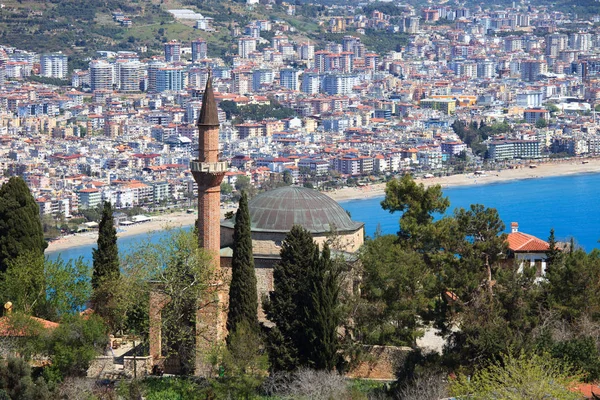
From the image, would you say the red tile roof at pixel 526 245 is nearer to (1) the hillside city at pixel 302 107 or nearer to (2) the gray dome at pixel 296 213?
(2) the gray dome at pixel 296 213

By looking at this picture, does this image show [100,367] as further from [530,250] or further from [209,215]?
[530,250]

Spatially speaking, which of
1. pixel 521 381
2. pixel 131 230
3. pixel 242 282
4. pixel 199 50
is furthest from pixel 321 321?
pixel 199 50

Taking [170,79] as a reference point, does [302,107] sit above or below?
below

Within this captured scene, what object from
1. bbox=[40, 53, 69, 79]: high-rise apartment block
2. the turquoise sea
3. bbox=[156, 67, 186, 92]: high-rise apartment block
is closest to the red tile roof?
the turquoise sea

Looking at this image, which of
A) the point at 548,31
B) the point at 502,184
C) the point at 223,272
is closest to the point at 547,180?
the point at 502,184

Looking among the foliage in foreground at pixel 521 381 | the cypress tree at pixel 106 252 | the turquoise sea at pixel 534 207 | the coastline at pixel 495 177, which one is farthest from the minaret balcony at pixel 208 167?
the coastline at pixel 495 177

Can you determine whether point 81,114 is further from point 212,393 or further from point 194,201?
point 212,393

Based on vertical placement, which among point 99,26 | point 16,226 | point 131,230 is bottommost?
point 131,230

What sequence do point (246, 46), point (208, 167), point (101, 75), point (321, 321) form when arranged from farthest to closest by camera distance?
point (246, 46)
point (101, 75)
point (208, 167)
point (321, 321)
